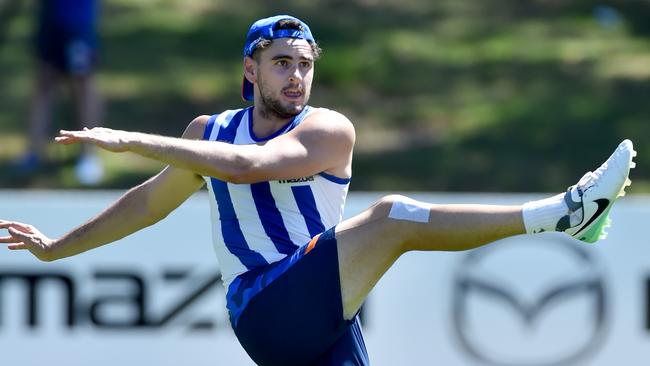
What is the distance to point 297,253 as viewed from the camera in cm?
429

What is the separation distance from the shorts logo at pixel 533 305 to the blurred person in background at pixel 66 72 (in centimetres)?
352

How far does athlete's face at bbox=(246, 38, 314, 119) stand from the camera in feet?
14.4

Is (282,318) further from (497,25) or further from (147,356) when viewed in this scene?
(497,25)

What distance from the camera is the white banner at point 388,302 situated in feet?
22.5

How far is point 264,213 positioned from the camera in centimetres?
439

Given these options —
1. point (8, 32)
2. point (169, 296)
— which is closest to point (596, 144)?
point (169, 296)

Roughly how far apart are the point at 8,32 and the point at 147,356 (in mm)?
5537

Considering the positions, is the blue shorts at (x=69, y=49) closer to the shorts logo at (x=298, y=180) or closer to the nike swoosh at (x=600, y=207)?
the shorts logo at (x=298, y=180)

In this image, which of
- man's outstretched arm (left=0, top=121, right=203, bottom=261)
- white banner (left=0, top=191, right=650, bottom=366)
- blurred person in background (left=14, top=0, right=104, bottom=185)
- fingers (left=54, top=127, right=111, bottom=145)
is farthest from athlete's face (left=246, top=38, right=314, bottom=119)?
blurred person in background (left=14, top=0, right=104, bottom=185)

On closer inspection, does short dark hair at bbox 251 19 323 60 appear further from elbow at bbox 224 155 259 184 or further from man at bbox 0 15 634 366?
elbow at bbox 224 155 259 184

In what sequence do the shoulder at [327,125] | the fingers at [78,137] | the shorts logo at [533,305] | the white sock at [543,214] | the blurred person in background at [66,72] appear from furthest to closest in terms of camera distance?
1. the blurred person in background at [66,72]
2. the shorts logo at [533,305]
3. the shoulder at [327,125]
4. the white sock at [543,214]
5. the fingers at [78,137]

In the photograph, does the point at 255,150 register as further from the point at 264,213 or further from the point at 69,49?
the point at 69,49

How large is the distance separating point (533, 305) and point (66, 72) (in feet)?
13.7

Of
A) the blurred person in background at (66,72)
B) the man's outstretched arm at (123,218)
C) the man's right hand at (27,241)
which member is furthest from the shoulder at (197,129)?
the blurred person in background at (66,72)
